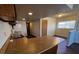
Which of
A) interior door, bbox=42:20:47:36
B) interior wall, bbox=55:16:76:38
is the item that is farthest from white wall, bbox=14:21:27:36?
Answer: interior wall, bbox=55:16:76:38

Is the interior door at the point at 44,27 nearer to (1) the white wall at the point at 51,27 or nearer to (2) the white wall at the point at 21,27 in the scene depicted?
(1) the white wall at the point at 51,27

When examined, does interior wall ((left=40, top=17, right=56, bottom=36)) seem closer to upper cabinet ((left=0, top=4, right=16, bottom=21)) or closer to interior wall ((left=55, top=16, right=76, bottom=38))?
interior wall ((left=55, top=16, right=76, bottom=38))

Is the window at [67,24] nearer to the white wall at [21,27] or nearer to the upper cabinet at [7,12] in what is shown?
the white wall at [21,27]

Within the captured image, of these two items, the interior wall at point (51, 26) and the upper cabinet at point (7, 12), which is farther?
the interior wall at point (51, 26)

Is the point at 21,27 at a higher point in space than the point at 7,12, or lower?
lower

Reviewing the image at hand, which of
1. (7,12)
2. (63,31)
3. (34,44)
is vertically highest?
(7,12)

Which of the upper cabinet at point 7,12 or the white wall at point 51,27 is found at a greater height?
the upper cabinet at point 7,12

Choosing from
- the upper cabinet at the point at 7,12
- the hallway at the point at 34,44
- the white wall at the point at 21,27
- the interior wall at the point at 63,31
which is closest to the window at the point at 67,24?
the interior wall at the point at 63,31

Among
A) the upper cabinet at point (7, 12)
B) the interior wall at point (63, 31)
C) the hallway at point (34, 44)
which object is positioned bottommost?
the hallway at point (34, 44)

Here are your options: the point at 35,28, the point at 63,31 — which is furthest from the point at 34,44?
the point at 63,31

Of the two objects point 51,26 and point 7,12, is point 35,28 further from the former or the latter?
point 7,12

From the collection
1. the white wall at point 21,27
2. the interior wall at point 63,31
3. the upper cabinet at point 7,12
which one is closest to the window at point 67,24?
the interior wall at point 63,31

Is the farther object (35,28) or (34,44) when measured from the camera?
(34,44)
